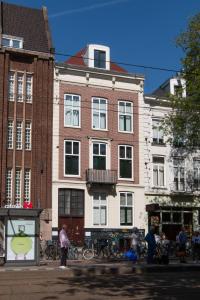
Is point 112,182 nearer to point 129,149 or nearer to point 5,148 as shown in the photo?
point 129,149

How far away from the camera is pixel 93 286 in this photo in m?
15.9

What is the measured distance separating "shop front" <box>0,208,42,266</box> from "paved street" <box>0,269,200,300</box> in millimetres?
3584

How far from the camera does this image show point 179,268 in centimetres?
2283

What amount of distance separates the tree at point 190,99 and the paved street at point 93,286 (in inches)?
687

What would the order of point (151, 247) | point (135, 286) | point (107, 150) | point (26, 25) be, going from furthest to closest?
1. point (26, 25)
2. point (107, 150)
3. point (151, 247)
4. point (135, 286)

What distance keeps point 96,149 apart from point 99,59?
7.37 m

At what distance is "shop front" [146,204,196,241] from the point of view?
4062 centimetres

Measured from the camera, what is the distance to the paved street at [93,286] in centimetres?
1368

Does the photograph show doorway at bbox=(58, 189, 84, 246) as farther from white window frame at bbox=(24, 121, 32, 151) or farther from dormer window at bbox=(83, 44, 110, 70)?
dormer window at bbox=(83, 44, 110, 70)

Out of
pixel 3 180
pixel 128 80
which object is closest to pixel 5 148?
pixel 3 180

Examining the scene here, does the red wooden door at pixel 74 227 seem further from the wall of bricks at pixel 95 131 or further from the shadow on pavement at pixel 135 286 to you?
the shadow on pavement at pixel 135 286

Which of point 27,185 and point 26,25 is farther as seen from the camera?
Answer: point 26,25

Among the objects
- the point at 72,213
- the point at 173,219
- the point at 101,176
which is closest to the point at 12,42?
the point at 101,176

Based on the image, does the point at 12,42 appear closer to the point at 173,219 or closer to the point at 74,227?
the point at 74,227
